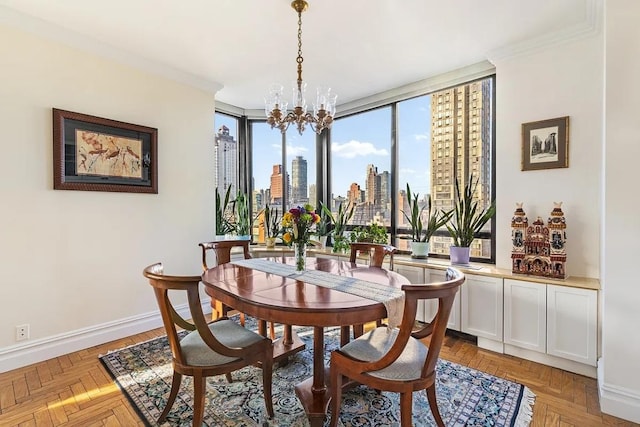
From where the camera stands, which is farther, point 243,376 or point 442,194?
point 442,194

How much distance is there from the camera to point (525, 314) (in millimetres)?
2576

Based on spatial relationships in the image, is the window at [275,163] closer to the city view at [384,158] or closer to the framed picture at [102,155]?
the city view at [384,158]

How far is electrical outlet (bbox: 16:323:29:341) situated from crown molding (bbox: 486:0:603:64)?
480 cm

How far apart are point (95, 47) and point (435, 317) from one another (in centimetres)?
363

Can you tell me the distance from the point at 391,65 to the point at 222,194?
2.91m

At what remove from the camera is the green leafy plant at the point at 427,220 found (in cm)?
336

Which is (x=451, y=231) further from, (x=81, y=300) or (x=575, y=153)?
(x=81, y=300)

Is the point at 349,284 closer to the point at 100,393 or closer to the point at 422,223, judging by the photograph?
the point at 100,393

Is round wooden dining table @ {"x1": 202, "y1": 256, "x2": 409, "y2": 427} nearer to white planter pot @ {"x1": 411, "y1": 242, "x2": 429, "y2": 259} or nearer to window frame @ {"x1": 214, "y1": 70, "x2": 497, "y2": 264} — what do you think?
white planter pot @ {"x1": 411, "y1": 242, "x2": 429, "y2": 259}

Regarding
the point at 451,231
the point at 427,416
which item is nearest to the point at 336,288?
the point at 427,416

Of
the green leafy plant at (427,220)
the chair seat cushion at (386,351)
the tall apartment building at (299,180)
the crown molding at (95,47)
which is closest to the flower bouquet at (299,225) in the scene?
the chair seat cushion at (386,351)

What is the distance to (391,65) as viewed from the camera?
3320 millimetres

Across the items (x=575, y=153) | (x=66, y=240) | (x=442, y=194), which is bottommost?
(x=66, y=240)

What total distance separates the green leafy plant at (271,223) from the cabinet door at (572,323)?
128 inches
